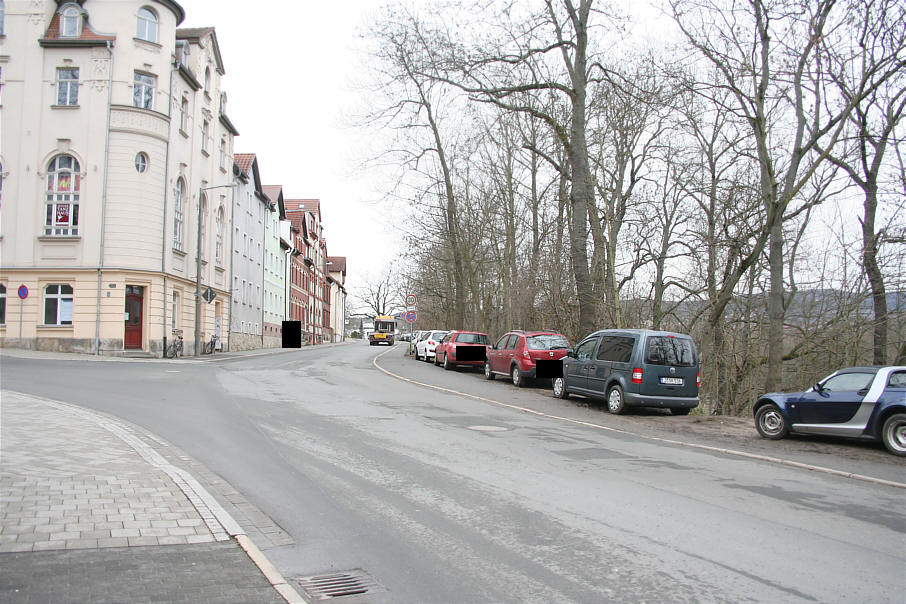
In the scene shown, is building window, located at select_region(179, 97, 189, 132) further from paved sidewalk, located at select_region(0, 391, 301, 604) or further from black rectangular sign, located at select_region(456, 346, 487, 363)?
paved sidewalk, located at select_region(0, 391, 301, 604)

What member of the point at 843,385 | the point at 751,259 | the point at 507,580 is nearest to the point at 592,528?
the point at 507,580

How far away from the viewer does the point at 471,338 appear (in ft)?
96.1

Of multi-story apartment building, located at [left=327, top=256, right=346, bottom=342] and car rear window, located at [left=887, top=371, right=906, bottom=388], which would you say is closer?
Answer: car rear window, located at [left=887, top=371, right=906, bottom=388]

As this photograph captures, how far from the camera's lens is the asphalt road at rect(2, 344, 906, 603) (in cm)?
442

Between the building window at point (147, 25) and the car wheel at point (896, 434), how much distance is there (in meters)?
32.7

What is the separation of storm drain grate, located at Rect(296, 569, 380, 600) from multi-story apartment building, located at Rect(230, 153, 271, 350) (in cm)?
4200

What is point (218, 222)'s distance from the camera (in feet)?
136

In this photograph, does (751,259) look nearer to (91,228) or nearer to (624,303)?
(624,303)

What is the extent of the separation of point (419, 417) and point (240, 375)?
36.2 feet

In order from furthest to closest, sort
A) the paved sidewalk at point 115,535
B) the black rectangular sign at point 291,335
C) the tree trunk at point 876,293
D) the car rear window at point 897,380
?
the black rectangular sign at point 291,335 → the tree trunk at point 876,293 → the car rear window at point 897,380 → the paved sidewalk at point 115,535

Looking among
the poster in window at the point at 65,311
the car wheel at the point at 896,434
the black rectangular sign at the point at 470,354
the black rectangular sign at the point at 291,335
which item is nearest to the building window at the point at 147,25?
the poster in window at the point at 65,311

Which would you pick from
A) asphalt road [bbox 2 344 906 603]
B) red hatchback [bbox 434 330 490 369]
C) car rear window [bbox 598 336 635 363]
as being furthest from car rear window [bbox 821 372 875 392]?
red hatchback [bbox 434 330 490 369]

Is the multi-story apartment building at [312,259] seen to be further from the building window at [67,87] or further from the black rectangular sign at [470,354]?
the black rectangular sign at [470,354]

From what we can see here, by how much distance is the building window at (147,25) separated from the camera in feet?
102
